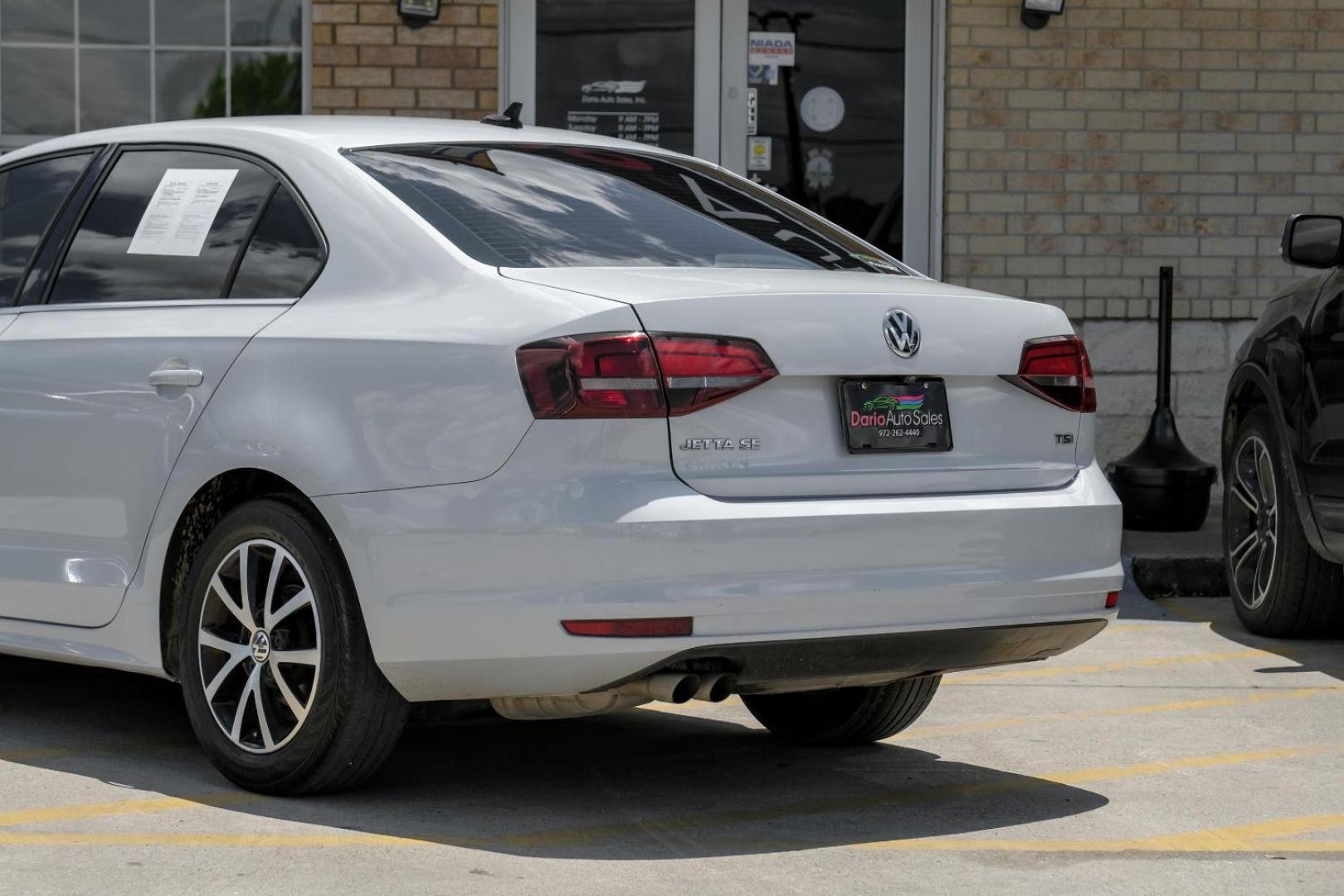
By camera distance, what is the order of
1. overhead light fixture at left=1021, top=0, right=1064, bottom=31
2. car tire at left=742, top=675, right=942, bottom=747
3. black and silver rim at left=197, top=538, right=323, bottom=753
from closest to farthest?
black and silver rim at left=197, top=538, right=323, bottom=753 → car tire at left=742, top=675, right=942, bottom=747 → overhead light fixture at left=1021, top=0, right=1064, bottom=31

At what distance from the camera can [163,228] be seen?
5.59 meters

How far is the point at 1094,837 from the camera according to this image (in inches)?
189

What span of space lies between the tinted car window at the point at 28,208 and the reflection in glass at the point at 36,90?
6.00 meters

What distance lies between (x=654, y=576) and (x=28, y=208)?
2.57 m

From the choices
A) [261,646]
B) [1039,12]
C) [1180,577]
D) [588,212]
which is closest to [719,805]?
[261,646]

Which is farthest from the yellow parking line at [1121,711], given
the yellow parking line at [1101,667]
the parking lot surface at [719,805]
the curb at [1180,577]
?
the curb at [1180,577]

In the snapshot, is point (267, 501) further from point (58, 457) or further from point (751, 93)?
point (751, 93)

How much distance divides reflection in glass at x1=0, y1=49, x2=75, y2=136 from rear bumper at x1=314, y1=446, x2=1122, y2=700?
7887 millimetres

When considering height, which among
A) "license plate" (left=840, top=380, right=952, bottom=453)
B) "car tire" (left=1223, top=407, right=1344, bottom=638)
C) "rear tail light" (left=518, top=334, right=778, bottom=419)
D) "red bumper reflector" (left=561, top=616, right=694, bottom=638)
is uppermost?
"rear tail light" (left=518, top=334, right=778, bottom=419)

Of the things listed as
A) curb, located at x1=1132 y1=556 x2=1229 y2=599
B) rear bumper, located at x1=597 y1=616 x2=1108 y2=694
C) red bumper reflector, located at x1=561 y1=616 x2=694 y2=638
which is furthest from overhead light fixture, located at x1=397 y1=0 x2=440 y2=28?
red bumper reflector, located at x1=561 y1=616 x2=694 y2=638

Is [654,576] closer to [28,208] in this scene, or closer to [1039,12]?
[28,208]

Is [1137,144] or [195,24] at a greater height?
[195,24]

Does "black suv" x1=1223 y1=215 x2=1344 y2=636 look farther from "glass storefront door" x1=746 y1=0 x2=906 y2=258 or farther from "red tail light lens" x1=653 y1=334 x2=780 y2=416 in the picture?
"glass storefront door" x1=746 y1=0 x2=906 y2=258

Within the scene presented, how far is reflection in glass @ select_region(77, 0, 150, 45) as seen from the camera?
11977 mm
